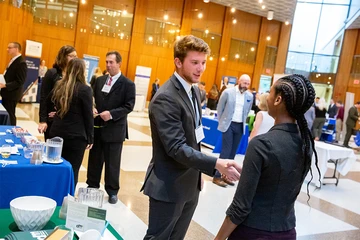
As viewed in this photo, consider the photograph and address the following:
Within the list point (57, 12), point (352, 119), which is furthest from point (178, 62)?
point (57, 12)

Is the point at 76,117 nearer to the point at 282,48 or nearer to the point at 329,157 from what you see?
the point at 329,157

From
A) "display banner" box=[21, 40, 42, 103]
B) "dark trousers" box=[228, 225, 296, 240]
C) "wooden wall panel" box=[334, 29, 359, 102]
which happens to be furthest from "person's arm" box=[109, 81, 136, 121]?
"wooden wall panel" box=[334, 29, 359, 102]

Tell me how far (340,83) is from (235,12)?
22.5ft

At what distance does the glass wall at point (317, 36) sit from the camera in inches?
675

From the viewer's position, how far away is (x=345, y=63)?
703 inches

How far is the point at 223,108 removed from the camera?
16.2 ft

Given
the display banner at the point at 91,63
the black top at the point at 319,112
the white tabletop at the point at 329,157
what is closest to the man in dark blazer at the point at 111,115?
the white tabletop at the point at 329,157

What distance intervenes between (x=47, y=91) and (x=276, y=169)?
8.49 ft

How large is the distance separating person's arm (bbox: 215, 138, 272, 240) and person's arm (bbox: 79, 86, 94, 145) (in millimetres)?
1887

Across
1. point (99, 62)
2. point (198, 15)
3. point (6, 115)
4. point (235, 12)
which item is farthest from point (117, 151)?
point (235, 12)

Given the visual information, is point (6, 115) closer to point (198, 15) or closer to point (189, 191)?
point (189, 191)

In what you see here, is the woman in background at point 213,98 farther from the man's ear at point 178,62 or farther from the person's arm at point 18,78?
the man's ear at point 178,62

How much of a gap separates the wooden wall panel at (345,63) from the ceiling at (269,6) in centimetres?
321

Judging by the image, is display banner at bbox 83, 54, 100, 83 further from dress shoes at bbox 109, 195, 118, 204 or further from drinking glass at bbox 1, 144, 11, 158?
drinking glass at bbox 1, 144, 11, 158
